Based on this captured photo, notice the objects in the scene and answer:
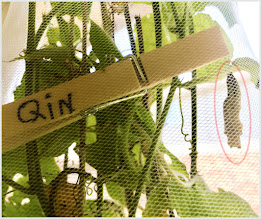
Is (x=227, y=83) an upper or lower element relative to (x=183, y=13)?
lower

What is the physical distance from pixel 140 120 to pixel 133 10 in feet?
0.55

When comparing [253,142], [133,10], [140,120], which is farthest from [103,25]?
[253,142]

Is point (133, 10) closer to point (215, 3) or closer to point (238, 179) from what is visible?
point (215, 3)

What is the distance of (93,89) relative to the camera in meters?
0.37

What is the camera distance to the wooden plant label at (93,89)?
1.19 ft

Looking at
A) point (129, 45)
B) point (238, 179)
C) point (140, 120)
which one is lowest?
point (238, 179)

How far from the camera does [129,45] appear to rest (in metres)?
0.43

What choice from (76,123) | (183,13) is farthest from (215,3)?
(76,123)

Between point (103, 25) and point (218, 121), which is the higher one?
point (103, 25)

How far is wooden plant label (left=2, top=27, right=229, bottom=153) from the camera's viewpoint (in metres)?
0.36

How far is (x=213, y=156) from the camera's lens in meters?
0.39

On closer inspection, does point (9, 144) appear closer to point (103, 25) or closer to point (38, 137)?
point (38, 137)

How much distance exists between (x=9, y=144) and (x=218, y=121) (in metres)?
0.26

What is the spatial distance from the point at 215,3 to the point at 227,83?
0.13 m
